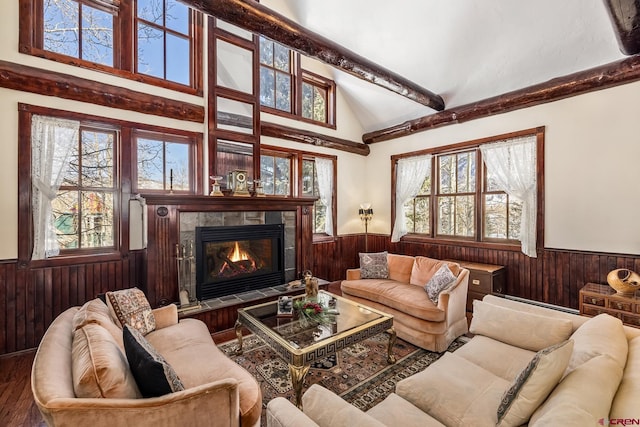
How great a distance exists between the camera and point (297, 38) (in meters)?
3.04

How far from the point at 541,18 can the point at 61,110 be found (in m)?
5.46

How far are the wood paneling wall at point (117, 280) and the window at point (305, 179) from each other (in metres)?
2.16

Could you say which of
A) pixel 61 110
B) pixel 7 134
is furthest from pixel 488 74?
pixel 7 134

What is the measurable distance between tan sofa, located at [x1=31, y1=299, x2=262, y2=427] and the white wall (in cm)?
420

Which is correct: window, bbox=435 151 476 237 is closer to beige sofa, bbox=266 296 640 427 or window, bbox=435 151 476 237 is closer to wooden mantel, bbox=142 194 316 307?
beige sofa, bbox=266 296 640 427

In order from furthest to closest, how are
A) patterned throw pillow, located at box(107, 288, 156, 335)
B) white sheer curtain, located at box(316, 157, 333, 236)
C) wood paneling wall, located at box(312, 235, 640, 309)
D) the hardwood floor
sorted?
white sheer curtain, located at box(316, 157, 333, 236) < wood paneling wall, located at box(312, 235, 640, 309) < patterned throw pillow, located at box(107, 288, 156, 335) < the hardwood floor

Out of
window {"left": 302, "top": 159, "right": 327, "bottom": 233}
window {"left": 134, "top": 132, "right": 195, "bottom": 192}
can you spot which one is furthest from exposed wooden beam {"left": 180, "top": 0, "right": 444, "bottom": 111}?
window {"left": 302, "top": 159, "right": 327, "bottom": 233}

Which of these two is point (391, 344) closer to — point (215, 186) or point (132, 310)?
point (132, 310)

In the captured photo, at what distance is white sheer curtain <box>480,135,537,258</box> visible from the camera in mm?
3873

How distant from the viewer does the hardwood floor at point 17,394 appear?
194cm

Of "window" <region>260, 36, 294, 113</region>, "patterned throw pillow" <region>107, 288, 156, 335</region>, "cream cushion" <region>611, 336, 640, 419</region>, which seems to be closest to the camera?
"cream cushion" <region>611, 336, 640, 419</region>

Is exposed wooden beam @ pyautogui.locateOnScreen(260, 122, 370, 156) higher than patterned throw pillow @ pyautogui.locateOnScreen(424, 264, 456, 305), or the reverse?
exposed wooden beam @ pyautogui.locateOnScreen(260, 122, 370, 156)

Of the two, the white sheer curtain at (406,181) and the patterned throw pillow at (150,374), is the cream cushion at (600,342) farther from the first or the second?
the white sheer curtain at (406,181)

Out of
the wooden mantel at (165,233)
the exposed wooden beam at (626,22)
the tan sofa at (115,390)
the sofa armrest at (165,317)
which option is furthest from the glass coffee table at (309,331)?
the exposed wooden beam at (626,22)
